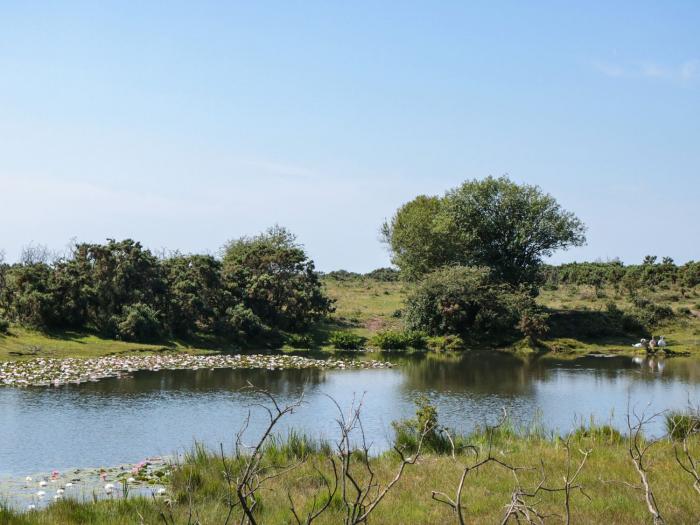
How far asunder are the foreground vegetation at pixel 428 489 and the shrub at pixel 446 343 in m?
38.6

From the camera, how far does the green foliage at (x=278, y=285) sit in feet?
188

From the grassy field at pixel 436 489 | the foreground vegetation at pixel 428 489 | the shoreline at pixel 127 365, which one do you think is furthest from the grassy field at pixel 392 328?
the grassy field at pixel 436 489

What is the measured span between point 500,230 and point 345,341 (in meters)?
19.0

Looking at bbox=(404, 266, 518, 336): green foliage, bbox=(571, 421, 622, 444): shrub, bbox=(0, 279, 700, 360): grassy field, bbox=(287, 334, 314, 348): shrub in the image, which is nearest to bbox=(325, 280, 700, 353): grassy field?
bbox=(0, 279, 700, 360): grassy field

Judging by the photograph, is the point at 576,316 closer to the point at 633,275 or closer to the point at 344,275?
the point at 633,275

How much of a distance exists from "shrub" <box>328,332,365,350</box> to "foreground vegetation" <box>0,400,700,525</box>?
3684 cm

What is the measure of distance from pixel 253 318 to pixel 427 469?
39831 millimetres

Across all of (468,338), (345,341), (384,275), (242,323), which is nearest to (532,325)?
(468,338)

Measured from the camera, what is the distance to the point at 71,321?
155 feet

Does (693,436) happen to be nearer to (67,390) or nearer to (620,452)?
(620,452)

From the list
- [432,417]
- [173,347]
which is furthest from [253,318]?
[432,417]

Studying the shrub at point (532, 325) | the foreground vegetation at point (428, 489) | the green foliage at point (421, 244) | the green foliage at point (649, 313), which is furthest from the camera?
the green foliage at point (421, 244)

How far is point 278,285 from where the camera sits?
191ft

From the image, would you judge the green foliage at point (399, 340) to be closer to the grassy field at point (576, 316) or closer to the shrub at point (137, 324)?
the grassy field at point (576, 316)
